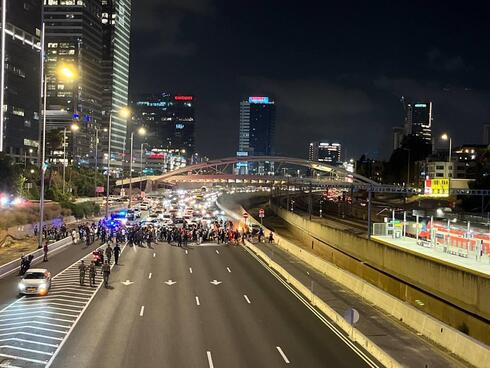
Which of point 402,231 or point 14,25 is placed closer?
point 402,231

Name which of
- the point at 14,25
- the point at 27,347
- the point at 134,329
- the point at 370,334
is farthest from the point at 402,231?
the point at 14,25

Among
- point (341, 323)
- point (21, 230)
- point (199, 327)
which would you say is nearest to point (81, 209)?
point (21, 230)

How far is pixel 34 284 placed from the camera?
2462cm

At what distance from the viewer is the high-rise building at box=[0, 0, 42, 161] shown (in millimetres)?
133875

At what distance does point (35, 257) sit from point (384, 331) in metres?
25.0

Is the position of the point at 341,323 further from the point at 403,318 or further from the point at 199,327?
the point at 199,327

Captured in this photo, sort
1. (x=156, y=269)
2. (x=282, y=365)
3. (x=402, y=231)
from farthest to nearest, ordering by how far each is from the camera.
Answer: (x=402, y=231) < (x=156, y=269) < (x=282, y=365)

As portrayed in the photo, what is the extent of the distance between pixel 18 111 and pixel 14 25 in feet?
70.8

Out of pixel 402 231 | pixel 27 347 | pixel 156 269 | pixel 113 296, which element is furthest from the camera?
pixel 402 231

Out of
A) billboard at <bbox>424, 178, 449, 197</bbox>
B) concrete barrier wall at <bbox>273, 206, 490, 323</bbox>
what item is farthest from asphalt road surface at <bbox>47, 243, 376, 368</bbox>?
billboard at <bbox>424, 178, 449, 197</bbox>

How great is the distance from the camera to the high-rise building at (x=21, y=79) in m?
134

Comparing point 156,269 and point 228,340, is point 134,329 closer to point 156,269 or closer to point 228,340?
point 228,340

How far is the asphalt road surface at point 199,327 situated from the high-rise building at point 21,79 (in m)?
119

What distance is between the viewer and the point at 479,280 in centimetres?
2188
